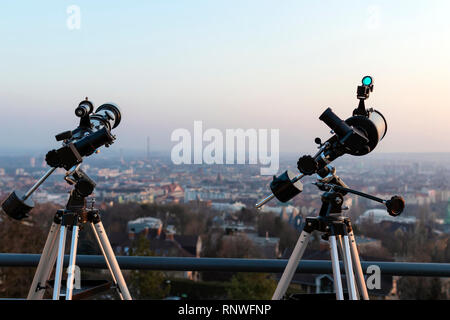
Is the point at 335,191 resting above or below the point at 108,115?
below

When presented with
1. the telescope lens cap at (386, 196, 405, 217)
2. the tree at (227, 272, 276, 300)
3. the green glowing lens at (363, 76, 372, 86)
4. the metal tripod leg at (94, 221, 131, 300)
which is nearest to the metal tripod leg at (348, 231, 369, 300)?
the telescope lens cap at (386, 196, 405, 217)

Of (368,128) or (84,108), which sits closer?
(368,128)

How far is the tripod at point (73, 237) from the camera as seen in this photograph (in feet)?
6.83

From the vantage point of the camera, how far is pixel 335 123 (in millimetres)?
2047

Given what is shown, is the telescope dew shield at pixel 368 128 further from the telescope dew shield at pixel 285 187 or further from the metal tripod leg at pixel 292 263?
the metal tripod leg at pixel 292 263

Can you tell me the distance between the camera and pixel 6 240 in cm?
1200

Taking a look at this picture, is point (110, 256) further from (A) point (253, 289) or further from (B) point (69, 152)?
(A) point (253, 289)

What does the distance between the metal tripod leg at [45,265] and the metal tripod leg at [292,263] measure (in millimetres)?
1114

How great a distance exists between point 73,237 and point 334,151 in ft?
4.24

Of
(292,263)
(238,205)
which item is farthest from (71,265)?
(238,205)

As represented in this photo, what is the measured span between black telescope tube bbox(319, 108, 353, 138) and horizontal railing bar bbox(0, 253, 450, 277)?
77 centimetres

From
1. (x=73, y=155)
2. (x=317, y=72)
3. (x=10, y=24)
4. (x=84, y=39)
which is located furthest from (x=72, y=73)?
(x=73, y=155)

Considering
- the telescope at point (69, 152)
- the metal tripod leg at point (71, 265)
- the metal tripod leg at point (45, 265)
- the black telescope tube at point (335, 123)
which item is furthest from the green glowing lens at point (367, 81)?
the metal tripod leg at point (45, 265)
